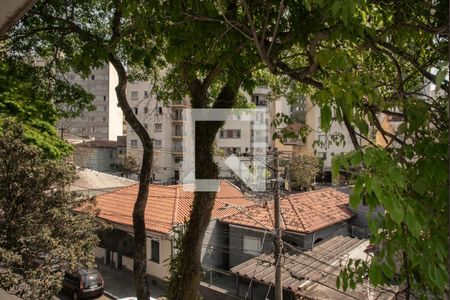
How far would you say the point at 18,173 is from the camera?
5.14 meters

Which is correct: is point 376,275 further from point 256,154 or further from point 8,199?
point 8,199

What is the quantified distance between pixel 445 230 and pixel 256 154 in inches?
147

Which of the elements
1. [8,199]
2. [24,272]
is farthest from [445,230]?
[8,199]

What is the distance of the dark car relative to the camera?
314 inches

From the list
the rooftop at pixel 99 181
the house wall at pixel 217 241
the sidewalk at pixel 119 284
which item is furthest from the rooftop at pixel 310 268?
the rooftop at pixel 99 181

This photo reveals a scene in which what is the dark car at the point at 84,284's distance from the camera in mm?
7984

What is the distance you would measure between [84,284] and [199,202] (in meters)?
5.97

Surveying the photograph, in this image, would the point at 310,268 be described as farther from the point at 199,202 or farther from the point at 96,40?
the point at 96,40

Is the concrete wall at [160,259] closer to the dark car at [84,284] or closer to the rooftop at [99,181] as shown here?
the dark car at [84,284]

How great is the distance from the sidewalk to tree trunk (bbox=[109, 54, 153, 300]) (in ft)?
16.7

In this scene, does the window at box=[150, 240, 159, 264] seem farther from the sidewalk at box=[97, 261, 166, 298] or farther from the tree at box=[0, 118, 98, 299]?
the tree at box=[0, 118, 98, 299]

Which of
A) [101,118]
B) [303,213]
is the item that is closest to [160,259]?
[303,213]

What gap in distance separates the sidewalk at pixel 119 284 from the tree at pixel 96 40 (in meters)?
5.23

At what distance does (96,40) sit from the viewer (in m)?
2.94
